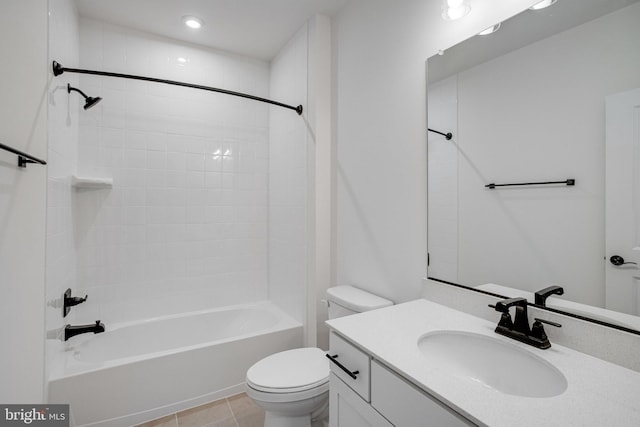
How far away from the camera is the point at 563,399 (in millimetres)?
668

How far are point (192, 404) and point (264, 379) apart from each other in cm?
84

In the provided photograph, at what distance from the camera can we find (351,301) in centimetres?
164

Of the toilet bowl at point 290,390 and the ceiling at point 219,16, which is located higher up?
the ceiling at point 219,16

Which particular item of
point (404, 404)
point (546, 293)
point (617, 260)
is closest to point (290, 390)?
point (404, 404)

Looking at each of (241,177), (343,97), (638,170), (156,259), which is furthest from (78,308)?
(638,170)

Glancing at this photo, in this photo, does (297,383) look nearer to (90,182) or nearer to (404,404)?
(404,404)

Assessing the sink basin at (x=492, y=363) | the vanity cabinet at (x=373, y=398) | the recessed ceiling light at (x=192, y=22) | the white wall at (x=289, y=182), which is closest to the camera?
the vanity cabinet at (x=373, y=398)

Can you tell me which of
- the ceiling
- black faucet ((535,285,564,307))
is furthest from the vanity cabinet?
the ceiling

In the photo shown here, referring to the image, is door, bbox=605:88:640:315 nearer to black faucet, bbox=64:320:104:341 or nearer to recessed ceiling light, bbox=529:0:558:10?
recessed ceiling light, bbox=529:0:558:10

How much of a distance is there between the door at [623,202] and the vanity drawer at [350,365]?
0.76 m

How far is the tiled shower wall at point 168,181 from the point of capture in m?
2.19

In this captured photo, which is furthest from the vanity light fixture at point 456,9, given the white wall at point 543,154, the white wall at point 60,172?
the white wall at point 60,172

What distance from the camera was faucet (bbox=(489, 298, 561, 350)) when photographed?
921 millimetres

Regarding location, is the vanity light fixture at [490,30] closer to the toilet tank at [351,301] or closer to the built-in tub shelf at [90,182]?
the toilet tank at [351,301]
